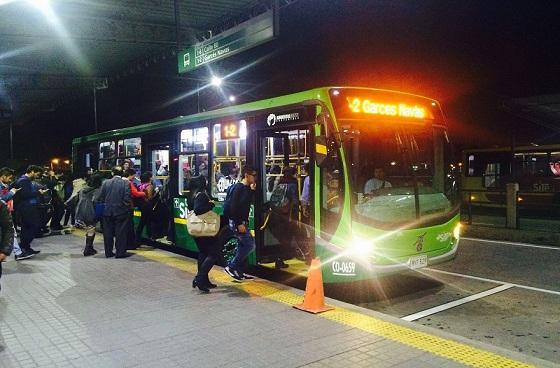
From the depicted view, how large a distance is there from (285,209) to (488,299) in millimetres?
3371

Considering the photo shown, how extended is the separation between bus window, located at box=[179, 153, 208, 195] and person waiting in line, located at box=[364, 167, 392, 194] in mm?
3529

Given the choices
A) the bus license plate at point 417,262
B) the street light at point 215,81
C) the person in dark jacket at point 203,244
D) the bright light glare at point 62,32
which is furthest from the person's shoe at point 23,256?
the street light at point 215,81

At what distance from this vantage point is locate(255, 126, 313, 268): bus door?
788 centimetres

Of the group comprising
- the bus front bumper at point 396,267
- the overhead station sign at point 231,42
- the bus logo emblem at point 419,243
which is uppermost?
the overhead station sign at point 231,42

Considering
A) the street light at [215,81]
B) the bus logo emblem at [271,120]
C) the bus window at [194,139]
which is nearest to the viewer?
the bus logo emblem at [271,120]

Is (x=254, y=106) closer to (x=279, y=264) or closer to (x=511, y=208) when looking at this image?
(x=279, y=264)

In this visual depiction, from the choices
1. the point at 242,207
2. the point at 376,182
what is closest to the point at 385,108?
the point at 376,182

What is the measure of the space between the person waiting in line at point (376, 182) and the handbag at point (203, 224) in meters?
2.15

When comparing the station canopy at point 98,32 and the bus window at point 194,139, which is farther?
the station canopy at point 98,32

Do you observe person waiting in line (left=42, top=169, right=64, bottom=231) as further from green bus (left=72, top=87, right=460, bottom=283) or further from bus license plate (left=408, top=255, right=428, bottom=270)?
bus license plate (left=408, top=255, right=428, bottom=270)

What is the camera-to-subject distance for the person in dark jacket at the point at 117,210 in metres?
9.34

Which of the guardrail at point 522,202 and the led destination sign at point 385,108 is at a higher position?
the led destination sign at point 385,108

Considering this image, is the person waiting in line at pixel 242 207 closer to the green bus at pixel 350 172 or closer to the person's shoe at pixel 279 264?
the green bus at pixel 350 172

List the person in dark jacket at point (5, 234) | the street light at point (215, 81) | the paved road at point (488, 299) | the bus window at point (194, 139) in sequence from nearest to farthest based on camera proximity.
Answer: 1. the person in dark jacket at point (5, 234)
2. the paved road at point (488, 299)
3. the bus window at point (194, 139)
4. the street light at point (215, 81)
